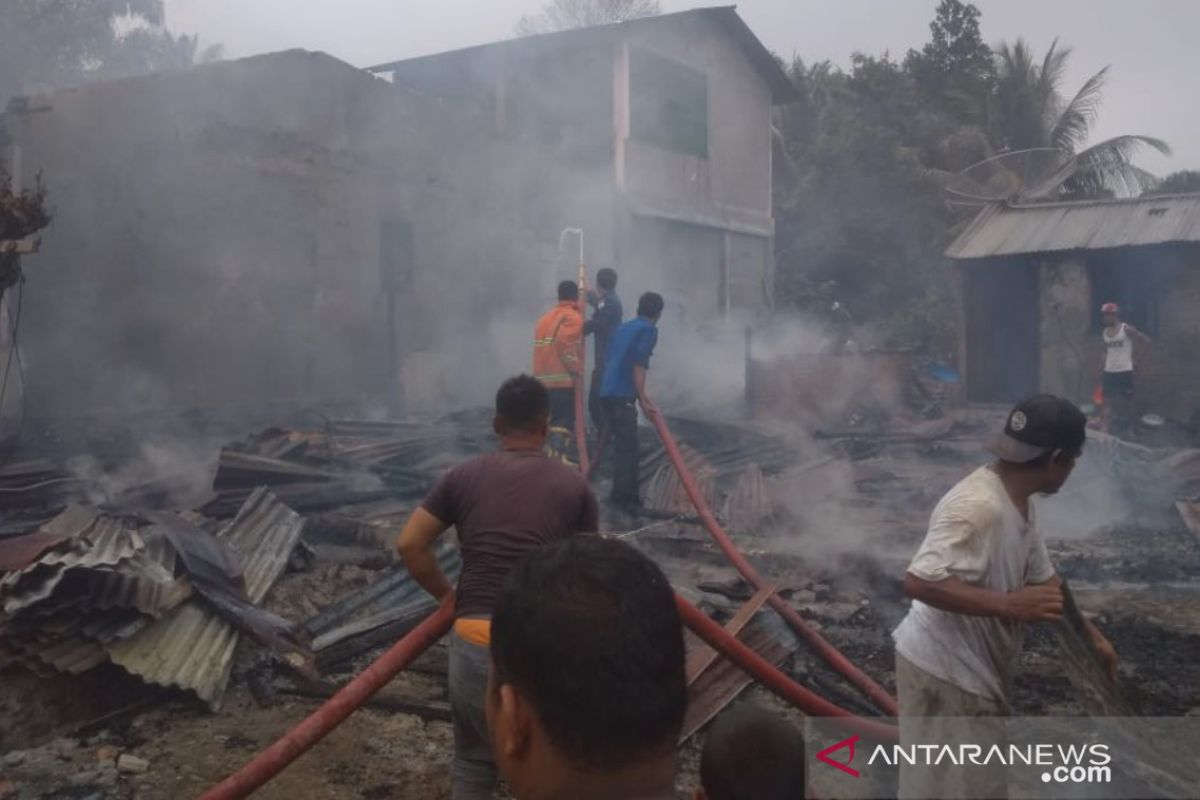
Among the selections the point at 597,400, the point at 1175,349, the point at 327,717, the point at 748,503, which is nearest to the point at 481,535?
the point at 327,717

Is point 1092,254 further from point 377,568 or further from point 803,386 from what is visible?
point 377,568

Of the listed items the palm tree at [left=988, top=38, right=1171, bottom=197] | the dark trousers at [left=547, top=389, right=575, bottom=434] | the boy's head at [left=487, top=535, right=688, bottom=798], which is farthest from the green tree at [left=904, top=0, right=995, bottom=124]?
the boy's head at [left=487, top=535, right=688, bottom=798]

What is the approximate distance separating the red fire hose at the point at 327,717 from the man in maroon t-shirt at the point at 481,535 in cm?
10

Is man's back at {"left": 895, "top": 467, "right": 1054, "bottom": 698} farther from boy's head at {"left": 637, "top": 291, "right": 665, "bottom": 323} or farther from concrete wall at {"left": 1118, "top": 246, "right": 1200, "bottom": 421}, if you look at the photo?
concrete wall at {"left": 1118, "top": 246, "right": 1200, "bottom": 421}

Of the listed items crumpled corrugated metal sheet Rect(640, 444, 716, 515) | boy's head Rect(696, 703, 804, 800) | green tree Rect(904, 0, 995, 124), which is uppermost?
green tree Rect(904, 0, 995, 124)

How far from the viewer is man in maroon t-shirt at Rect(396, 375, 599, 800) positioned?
2.96 metres

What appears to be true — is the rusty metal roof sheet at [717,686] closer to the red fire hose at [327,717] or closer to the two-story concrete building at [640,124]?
the red fire hose at [327,717]

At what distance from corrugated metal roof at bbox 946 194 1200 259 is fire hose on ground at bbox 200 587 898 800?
1285cm

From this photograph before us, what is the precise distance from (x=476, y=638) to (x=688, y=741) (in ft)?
5.76

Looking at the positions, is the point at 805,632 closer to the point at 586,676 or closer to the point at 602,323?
the point at 586,676

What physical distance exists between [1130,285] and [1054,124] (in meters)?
12.0

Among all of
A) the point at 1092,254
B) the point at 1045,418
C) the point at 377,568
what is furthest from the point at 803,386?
the point at 1045,418

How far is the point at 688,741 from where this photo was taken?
430 cm

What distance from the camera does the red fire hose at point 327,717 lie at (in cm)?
262
